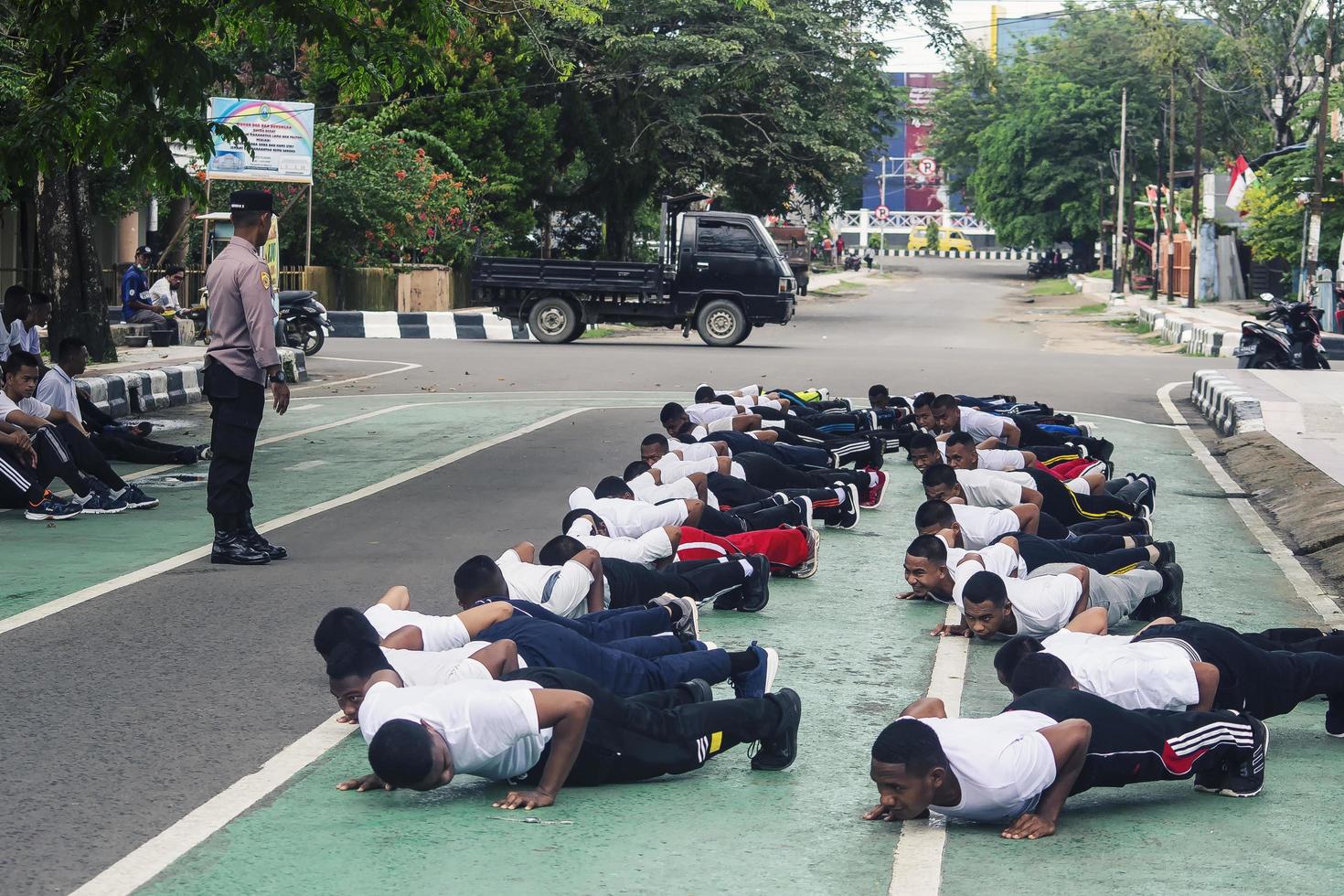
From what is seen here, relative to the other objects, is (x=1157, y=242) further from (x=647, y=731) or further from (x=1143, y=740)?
(x=647, y=731)

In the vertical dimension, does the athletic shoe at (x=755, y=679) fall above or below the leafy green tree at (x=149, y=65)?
below

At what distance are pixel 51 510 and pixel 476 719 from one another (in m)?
6.66

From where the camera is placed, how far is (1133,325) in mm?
39125

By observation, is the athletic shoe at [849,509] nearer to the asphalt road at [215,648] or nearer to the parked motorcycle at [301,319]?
the asphalt road at [215,648]

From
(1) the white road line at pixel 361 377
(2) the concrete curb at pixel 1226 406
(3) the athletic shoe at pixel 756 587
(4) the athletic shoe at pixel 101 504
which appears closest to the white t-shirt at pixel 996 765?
(3) the athletic shoe at pixel 756 587

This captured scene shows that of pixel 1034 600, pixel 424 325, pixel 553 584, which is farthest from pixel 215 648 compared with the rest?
pixel 424 325

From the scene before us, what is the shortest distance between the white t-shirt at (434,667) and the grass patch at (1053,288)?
198ft

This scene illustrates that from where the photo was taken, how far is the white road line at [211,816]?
176 inches

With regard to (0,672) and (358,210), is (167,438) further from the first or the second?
(358,210)

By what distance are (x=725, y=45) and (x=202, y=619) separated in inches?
1197

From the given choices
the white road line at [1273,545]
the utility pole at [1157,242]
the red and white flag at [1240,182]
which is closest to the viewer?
the white road line at [1273,545]

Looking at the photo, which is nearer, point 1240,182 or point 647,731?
point 647,731

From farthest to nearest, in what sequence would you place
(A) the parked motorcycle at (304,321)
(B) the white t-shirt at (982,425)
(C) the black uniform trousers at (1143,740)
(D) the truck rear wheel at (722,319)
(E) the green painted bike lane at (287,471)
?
(D) the truck rear wheel at (722,319), (A) the parked motorcycle at (304,321), (B) the white t-shirt at (982,425), (E) the green painted bike lane at (287,471), (C) the black uniform trousers at (1143,740)

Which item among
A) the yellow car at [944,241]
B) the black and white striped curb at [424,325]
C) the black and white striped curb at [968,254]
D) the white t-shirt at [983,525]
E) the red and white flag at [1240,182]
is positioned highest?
the yellow car at [944,241]
